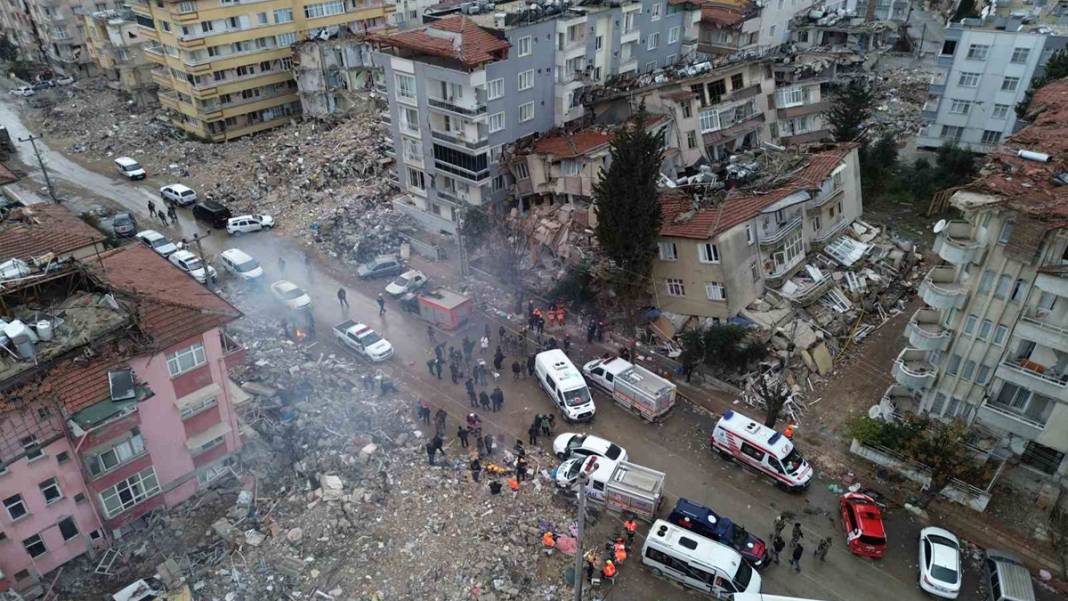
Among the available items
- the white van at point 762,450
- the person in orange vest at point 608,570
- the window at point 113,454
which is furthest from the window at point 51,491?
the white van at point 762,450

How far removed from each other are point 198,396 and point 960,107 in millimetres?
55265

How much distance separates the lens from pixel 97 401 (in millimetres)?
21656

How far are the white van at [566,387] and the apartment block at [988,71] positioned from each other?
38.4 m

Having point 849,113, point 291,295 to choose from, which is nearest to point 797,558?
point 291,295

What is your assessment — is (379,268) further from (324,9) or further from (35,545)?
(324,9)

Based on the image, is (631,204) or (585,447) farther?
(631,204)

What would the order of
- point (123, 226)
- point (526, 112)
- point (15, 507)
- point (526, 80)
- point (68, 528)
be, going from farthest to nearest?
point (123, 226) → point (526, 112) → point (526, 80) → point (68, 528) → point (15, 507)

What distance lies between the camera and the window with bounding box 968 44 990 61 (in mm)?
48469

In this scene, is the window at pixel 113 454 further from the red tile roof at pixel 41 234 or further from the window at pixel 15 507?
the red tile roof at pixel 41 234

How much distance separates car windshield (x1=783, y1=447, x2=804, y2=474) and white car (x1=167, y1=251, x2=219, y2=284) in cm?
3428

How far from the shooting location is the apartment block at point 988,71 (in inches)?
1864

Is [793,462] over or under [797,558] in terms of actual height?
over

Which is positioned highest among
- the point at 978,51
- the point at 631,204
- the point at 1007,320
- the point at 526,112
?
the point at 978,51

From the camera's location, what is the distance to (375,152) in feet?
180
